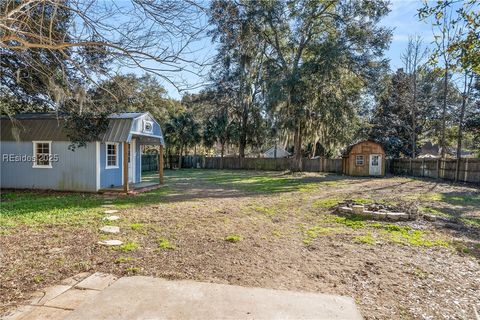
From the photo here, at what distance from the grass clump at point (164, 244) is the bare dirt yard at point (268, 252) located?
14mm

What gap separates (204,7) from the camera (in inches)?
137

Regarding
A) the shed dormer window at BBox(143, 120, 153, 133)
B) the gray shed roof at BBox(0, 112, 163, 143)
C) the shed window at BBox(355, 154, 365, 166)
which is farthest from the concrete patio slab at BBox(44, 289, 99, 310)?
the shed window at BBox(355, 154, 365, 166)

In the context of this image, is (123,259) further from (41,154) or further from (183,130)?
(183,130)

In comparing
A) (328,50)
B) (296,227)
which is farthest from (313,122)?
(296,227)

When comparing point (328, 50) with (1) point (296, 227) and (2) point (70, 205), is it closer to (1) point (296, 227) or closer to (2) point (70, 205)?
(1) point (296, 227)

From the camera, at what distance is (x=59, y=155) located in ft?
34.2

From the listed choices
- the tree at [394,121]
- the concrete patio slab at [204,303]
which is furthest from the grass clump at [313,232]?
the tree at [394,121]

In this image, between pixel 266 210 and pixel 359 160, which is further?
pixel 359 160

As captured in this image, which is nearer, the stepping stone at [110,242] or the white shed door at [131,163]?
the stepping stone at [110,242]

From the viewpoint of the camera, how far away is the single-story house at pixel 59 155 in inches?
399

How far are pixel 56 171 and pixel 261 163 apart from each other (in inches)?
679

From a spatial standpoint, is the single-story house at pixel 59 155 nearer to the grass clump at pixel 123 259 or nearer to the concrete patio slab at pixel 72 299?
the grass clump at pixel 123 259

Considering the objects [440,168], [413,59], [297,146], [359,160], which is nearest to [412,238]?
[440,168]

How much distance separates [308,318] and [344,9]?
19.3m
